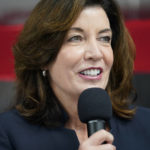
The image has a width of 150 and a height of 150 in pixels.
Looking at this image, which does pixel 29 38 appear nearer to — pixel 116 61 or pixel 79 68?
pixel 79 68

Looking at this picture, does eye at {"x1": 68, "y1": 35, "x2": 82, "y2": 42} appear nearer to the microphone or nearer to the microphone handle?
the microphone

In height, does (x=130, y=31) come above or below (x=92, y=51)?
below

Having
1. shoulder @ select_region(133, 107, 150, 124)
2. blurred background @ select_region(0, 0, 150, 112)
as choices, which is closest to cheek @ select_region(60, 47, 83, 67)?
Result: shoulder @ select_region(133, 107, 150, 124)

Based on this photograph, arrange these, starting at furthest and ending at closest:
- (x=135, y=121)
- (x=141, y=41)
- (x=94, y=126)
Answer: (x=141, y=41) < (x=135, y=121) < (x=94, y=126)

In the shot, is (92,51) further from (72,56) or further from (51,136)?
(51,136)

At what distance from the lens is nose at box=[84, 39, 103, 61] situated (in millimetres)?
1174

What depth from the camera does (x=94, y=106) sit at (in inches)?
38.7

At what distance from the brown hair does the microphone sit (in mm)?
298

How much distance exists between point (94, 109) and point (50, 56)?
1.27 feet

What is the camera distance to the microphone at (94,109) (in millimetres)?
912

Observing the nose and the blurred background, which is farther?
the blurred background

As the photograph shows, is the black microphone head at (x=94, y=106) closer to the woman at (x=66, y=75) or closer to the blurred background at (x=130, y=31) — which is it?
the woman at (x=66, y=75)

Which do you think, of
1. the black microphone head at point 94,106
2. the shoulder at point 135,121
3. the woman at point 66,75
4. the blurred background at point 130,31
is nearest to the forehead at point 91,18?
the woman at point 66,75

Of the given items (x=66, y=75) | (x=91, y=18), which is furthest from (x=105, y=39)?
(x=66, y=75)
